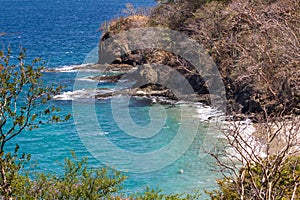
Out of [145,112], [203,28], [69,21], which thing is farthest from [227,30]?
[69,21]

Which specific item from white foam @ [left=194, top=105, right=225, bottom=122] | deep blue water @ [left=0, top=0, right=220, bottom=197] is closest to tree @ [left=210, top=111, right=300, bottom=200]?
deep blue water @ [left=0, top=0, right=220, bottom=197]

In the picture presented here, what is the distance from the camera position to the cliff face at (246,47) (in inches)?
1542

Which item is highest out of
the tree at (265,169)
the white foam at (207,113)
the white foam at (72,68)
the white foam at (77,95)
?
the white foam at (72,68)

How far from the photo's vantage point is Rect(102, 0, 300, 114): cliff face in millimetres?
39156

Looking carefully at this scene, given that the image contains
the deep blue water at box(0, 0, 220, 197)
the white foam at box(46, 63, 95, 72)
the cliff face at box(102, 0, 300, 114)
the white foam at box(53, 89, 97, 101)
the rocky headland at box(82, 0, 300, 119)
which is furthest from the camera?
the white foam at box(46, 63, 95, 72)

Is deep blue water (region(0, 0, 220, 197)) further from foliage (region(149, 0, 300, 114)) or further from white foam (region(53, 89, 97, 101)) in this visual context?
foliage (region(149, 0, 300, 114))

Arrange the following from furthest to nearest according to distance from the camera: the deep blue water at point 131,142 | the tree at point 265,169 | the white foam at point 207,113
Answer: the white foam at point 207,113, the deep blue water at point 131,142, the tree at point 265,169

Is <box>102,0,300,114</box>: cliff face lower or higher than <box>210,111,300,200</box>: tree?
higher

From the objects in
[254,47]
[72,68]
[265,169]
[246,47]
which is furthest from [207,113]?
[265,169]

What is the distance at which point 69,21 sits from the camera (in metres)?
136

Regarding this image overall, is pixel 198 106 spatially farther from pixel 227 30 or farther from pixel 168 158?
pixel 168 158

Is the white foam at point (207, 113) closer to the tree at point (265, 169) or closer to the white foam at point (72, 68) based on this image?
the tree at point (265, 169)

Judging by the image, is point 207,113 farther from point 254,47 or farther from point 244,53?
point 254,47

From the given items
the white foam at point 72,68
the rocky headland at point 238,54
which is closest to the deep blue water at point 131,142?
the white foam at point 72,68
